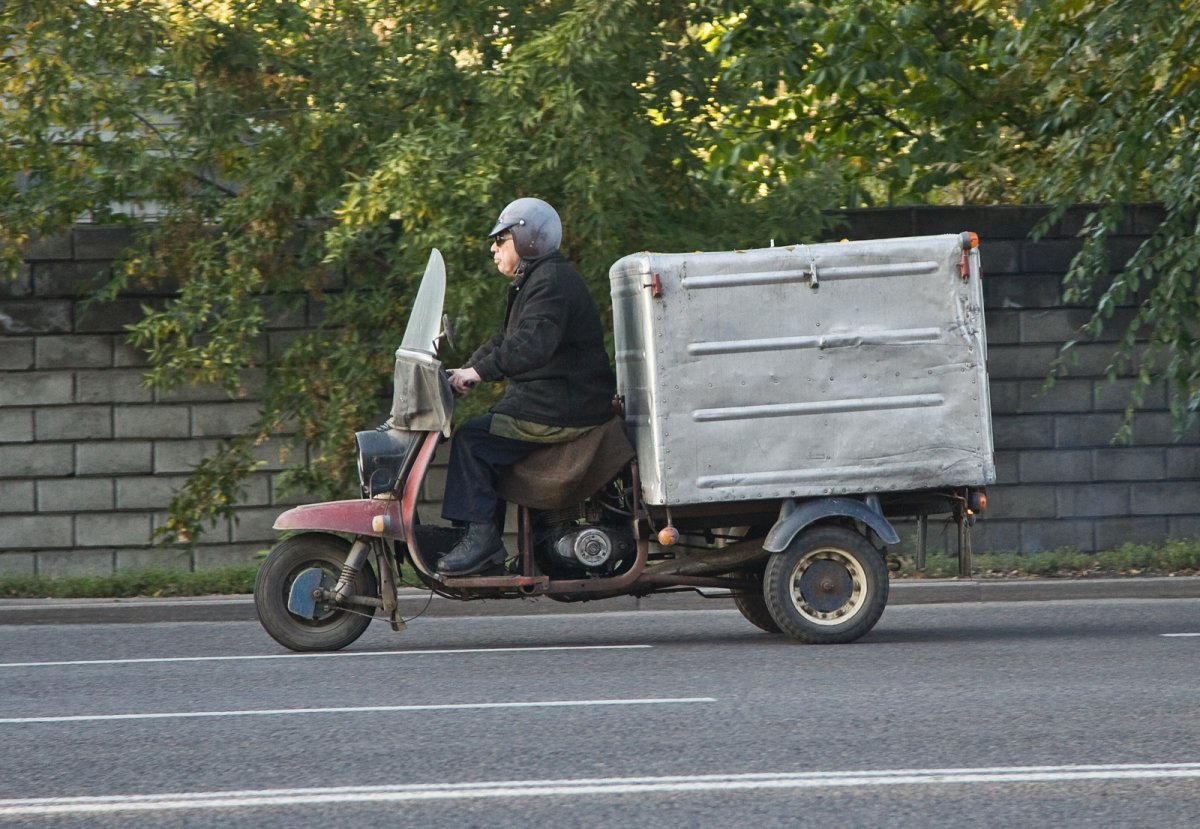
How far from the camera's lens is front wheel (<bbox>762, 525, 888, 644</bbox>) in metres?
8.31

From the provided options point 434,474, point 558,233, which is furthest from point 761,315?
point 434,474

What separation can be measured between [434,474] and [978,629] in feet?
11.8

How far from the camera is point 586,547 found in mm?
8219

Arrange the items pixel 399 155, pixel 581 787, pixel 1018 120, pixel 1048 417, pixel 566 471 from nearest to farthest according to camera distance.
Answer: pixel 581 787
pixel 566 471
pixel 399 155
pixel 1048 417
pixel 1018 120

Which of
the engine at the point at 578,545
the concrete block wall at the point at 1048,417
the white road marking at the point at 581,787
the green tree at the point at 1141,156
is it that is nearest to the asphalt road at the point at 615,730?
the white road marking at the point at 581,787

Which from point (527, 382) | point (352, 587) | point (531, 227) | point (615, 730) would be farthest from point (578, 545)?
point (615, 730)

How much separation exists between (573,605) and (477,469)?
9.91 feet

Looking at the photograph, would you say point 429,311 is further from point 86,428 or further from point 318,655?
point 86,428

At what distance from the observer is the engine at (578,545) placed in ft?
27.0

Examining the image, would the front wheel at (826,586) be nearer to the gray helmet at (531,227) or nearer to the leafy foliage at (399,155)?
the gray helmet at (531,227)

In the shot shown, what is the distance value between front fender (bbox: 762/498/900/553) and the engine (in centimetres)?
70

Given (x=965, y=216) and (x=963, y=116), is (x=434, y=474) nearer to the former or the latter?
(x=965, y=216)

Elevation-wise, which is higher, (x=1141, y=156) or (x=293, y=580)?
(x=1141, y=156)

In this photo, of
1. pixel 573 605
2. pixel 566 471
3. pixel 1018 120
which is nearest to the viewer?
pixel 566 471
